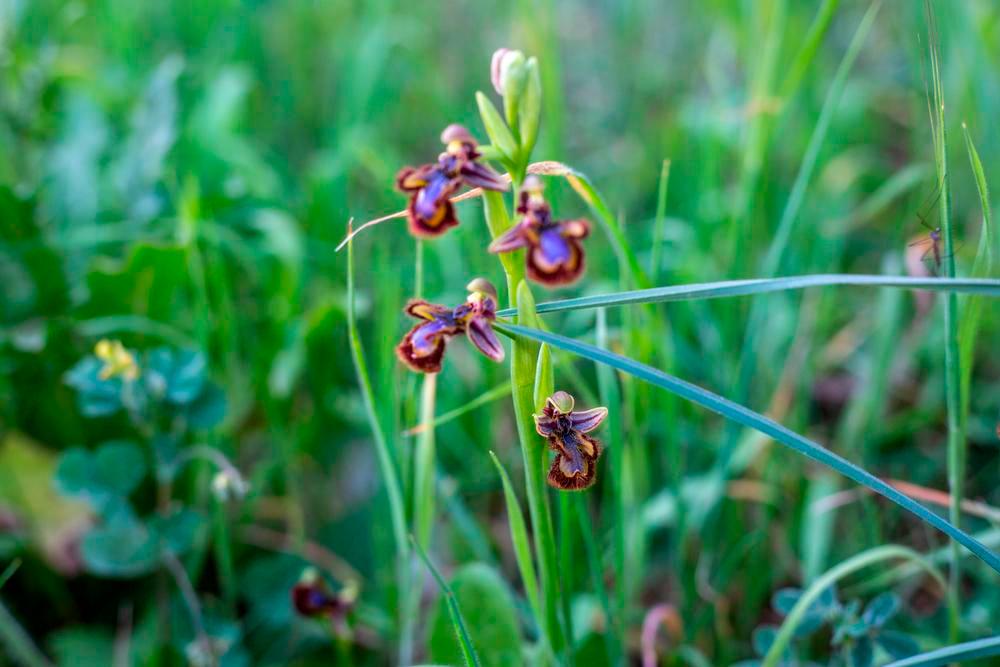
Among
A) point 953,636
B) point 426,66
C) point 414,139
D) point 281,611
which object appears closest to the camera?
point 953,636

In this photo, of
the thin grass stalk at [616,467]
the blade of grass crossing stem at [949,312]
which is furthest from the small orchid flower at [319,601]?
the blade of grass crossing stem at [949,312]

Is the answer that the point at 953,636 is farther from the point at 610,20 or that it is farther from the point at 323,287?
the point at 610,20

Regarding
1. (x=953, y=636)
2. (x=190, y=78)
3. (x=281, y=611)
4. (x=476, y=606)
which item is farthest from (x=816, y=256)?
(x=190, y=78)

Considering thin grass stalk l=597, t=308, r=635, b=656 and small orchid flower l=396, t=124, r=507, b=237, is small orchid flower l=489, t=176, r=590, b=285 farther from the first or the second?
thin grass stalk l=597, t=308, r=635, b=656

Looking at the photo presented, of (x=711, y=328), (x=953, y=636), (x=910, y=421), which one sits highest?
(x=711, y=328)

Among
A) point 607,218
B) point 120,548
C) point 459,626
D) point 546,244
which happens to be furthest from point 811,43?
point 120,548

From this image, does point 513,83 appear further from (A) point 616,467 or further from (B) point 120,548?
(B) point 120,548

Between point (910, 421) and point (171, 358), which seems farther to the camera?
point (910, 421)
